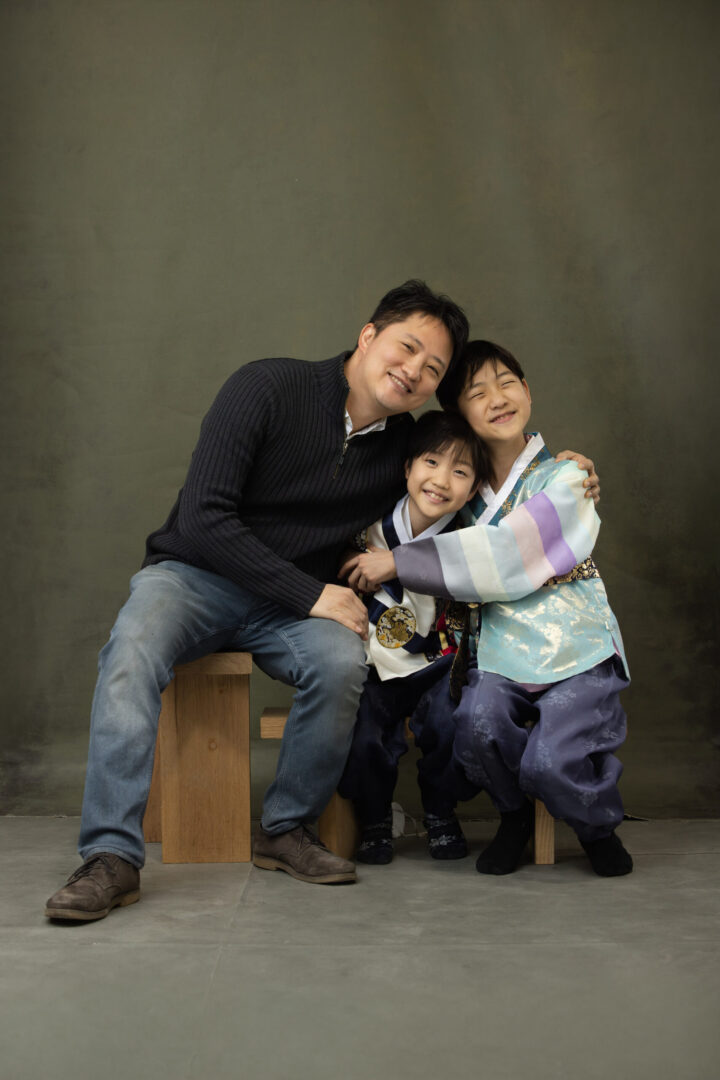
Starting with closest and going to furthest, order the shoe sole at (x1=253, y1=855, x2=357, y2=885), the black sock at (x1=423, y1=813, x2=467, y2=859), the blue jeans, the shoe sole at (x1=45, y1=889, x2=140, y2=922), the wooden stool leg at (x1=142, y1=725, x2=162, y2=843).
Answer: the shoe sole at (x1=45, y1=889, x2=140, y2=922)
the blue jeans
the shoe sole at (x1=253, y1=855, x2=357, y2=885)
the black sock at (x1=423, y1=813, x2=467, y2=859)
the wooden stool leg at (x1=142, y1=725, x2=162, y2=843)

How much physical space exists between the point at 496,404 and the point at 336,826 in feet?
2.99

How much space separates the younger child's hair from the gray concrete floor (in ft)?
2.66

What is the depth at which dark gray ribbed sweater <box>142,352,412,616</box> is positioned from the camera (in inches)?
81.9

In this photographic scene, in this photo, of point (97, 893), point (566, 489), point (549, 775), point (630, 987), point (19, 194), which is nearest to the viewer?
point (630, 987)

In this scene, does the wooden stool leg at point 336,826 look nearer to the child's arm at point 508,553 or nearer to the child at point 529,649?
the child at point 529,649

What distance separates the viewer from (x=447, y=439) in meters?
2.16

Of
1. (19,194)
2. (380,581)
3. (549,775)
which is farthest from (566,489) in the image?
(19,194)

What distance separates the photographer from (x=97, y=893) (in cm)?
176

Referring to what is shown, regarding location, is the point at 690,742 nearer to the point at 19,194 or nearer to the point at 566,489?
the point at 566,489

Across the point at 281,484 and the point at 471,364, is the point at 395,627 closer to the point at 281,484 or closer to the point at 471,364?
the point at 281,484

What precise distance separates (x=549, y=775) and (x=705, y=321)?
1.48 metres

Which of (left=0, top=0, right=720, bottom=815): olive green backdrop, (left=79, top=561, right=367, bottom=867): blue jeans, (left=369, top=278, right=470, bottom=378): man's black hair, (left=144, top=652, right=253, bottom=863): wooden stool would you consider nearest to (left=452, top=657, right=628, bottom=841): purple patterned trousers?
(left=79, top=561, right=367, bottom=867): blue jeans

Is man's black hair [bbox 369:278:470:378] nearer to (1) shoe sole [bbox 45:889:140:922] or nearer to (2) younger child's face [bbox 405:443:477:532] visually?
(2) younger child's face [bbox 405:443:477:532]

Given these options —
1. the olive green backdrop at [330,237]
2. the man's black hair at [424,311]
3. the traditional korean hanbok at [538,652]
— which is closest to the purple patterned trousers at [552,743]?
the traditional korean hanbok at [538,652]
